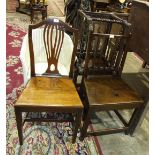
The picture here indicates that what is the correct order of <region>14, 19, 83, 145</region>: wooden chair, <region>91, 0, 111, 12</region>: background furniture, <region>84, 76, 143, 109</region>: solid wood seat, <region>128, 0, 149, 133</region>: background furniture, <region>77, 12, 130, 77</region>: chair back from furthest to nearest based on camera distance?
<region>91, 0, 111, 12</region>: background furniture → <region>128, 0, 149, 133</region>: background furniture → <region>77, 12, 130, 77</region>: chair back → <region>84, 76, 143, 109</region>: solid wood seat → <region>14, 19, 83, 145</region>: wooden chair

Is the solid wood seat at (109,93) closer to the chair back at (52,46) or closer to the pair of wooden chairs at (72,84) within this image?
the pair of wooden chairs at (72,84)

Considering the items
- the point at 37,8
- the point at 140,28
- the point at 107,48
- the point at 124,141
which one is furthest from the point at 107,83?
the point at 37,8

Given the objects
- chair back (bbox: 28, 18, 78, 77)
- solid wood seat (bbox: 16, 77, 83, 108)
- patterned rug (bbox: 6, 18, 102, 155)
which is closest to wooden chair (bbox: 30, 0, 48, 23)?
chair back (bbox: 28, 18, 78, 77)

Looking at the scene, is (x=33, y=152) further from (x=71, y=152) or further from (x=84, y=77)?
(x=84, y=77)

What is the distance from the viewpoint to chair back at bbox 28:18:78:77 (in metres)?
1.65

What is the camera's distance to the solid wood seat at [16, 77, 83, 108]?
1.47m

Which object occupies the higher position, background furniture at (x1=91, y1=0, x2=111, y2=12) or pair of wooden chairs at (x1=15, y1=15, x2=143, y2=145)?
background furniture at (x1=91, y1=0, x2=111, y2=12)

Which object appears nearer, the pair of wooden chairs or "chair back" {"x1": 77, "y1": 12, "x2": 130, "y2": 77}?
the pair of wooden chairs

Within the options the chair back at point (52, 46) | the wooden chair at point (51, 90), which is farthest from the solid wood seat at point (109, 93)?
the chair back at point (52, 46)

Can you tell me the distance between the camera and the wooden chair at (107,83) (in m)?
1.64

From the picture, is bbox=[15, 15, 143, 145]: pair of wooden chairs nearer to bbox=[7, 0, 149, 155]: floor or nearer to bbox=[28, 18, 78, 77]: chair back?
bbox=[28, 18, 78, 77]: chair back

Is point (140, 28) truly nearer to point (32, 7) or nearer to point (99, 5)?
point (99, 5)

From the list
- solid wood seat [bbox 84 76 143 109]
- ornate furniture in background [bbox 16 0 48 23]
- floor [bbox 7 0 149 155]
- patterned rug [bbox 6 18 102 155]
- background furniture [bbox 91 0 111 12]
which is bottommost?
floor [bbox 7 0 149 155]

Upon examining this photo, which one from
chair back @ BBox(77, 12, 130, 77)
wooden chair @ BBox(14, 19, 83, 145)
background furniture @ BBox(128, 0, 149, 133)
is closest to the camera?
wooden chair @ BBox(14, 19, 83, 145)
